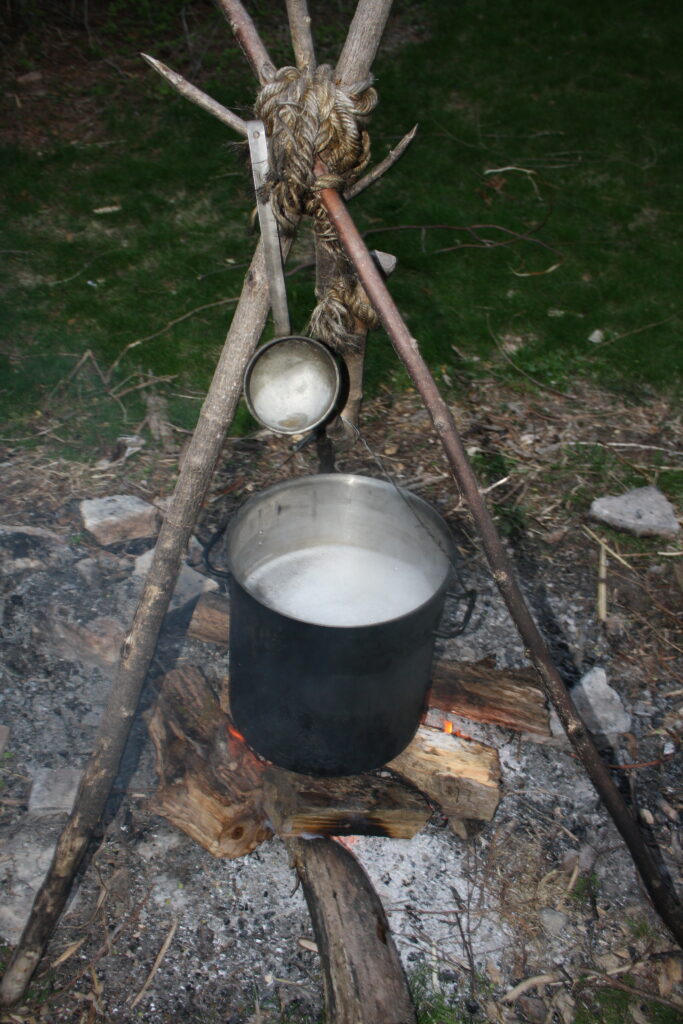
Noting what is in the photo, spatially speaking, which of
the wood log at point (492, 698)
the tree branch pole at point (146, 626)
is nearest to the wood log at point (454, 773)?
the wood log at point (492, 698)

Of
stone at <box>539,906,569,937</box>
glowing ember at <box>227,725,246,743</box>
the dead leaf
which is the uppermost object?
glowing ember at <box>227,725,246,743</box>

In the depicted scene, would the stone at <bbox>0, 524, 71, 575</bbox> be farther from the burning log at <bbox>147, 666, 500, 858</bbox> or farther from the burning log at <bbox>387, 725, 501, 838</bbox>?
the burning log at <bbox>387, 725, 501, 838</bbox>

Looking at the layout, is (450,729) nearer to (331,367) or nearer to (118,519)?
(331,367)

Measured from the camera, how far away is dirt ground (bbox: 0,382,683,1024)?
7.60 feet

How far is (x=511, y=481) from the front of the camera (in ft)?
13.8

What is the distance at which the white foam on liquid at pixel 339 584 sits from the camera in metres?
2.70

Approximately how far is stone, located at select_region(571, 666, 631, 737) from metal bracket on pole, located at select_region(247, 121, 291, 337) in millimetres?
1956

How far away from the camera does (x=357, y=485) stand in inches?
106

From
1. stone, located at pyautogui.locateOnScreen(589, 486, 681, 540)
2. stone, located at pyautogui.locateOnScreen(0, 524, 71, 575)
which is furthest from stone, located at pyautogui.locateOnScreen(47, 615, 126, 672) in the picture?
stone, located at pyautogui.locateOnScreen(589, 486, 681, 540)

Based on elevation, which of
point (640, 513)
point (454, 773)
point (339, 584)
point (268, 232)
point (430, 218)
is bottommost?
point (640, 513)

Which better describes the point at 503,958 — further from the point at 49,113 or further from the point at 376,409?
the point at 49,113

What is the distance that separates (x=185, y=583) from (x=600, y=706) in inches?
71.5

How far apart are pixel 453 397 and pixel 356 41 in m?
2.64

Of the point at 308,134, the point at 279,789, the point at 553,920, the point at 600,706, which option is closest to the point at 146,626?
the point at 279,789
